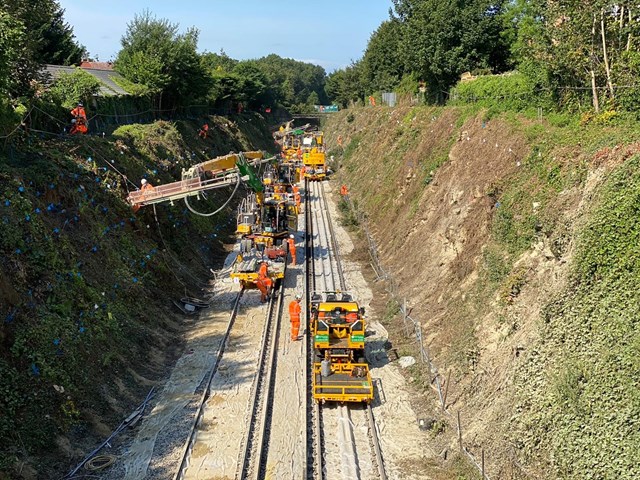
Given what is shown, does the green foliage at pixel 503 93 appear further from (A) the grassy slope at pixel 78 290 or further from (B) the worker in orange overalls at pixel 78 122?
(B) the worker in orange overalls at pixel 78 122

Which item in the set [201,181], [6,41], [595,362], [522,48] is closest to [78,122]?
[6,41]

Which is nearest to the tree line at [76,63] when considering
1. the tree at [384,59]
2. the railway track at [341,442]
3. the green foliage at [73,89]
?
the green foliage at [73,89]

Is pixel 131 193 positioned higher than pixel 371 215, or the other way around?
pixel 131 193

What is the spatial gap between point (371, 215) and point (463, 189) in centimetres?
1249

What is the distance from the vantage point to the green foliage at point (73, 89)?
26.1 metres

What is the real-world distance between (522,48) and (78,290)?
20.6 meters

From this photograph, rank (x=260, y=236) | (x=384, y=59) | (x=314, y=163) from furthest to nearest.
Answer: (x=384, y=59)
(x=314, y=163)
(x=260, y=236)

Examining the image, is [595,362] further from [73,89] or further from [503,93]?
[73,89]

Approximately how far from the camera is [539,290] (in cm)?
1313

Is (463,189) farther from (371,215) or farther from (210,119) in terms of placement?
(210,119)

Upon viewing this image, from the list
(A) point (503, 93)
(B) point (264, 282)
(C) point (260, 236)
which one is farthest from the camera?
(C) point (260, 236)

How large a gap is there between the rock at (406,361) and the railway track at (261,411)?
3848 millimetres

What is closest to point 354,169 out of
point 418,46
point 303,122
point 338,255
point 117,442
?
point 418,46

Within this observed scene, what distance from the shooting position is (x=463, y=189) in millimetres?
21500
